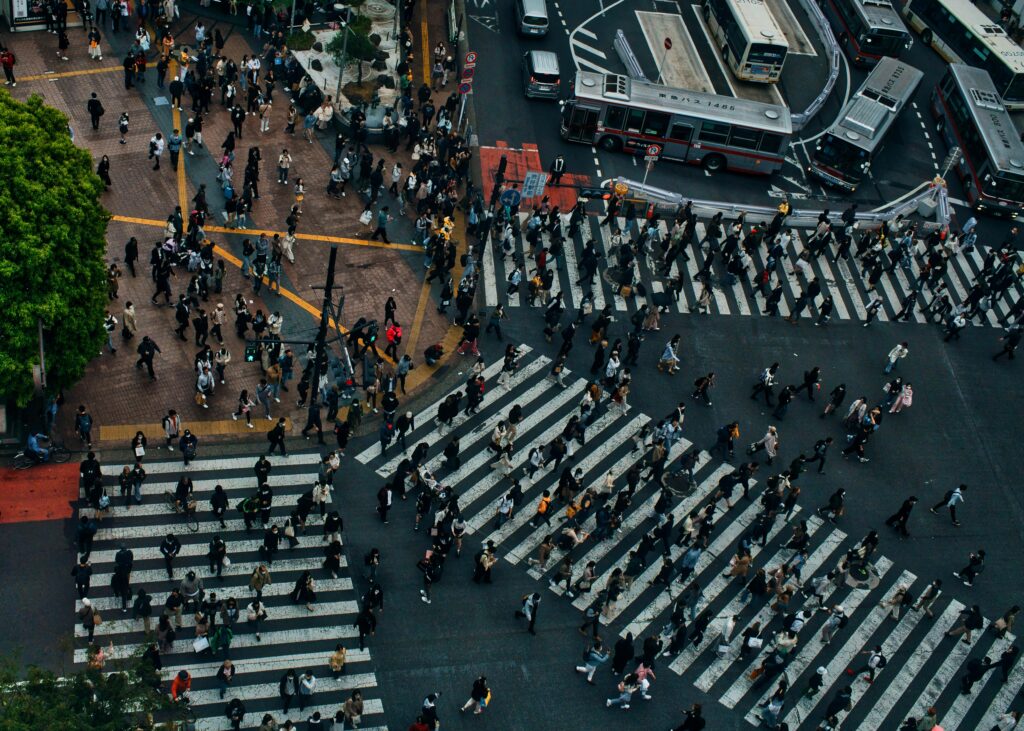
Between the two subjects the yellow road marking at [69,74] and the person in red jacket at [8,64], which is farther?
the yellow road marking at [69,74]

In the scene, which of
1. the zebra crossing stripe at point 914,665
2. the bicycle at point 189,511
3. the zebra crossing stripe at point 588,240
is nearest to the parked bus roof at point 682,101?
the zebra crossing stripe at point 588,240

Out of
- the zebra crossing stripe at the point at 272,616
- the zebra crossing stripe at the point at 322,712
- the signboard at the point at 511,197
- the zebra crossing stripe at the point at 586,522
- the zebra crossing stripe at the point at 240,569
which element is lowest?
the zebra crossing stripe at the point at 322,712

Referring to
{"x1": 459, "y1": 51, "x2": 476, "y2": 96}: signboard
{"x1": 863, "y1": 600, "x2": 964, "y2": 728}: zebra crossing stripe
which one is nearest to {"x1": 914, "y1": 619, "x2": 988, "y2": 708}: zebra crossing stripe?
{"x1": 863, "y1": 600, "x2": 964, "y2": 728}: zebra crossing stripe

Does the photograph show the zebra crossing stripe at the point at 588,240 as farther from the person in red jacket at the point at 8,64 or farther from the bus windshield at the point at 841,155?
the person in red jacket at the point at 8,64

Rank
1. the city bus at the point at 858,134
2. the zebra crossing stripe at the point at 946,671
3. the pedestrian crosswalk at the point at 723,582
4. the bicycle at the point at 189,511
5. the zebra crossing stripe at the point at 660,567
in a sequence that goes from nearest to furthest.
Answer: the pedestrian crosswalk at the point at 723,582, the bicycle at the point at 189,511, the zebra crossing stripe at the point at 946,671, the zebra crossing stripe at the point at 660,567, the city bus at the point at 858,134

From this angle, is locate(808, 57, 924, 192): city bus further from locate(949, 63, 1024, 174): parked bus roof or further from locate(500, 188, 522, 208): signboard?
locate(500, 188, 522, 208): signboard

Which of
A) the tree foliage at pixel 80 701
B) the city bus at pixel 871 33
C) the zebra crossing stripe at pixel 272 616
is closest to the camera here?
the tree foliage at pixel 80 701

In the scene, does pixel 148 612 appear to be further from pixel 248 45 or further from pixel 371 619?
pixel 248 45
